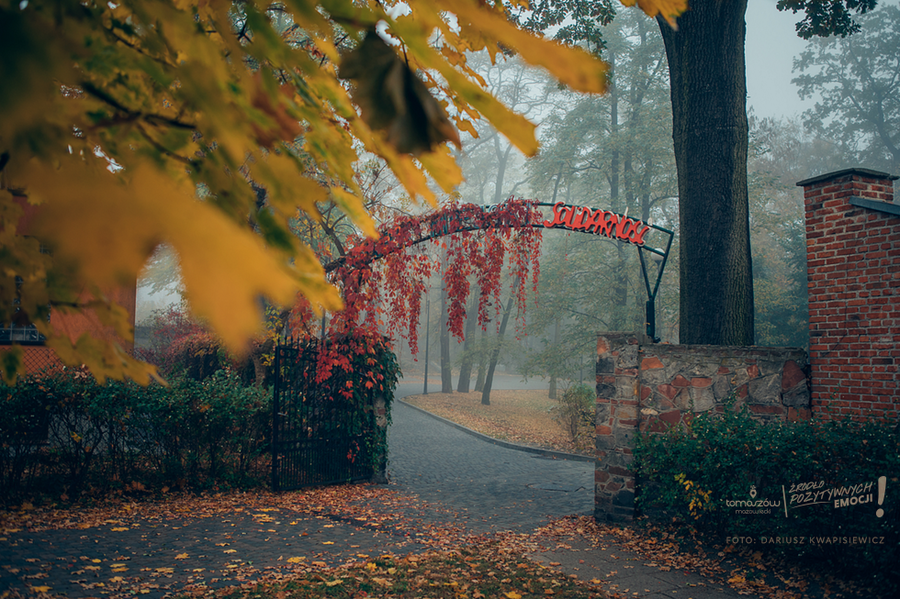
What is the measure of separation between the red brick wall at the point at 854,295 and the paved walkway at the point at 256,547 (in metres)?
2.88

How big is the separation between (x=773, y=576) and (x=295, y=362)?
24.1 ft

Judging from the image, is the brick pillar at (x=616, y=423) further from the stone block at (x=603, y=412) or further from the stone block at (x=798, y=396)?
the stone block at (x=798, y=396)

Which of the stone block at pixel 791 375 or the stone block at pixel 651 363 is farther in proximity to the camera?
the stone block at pixel 651 363

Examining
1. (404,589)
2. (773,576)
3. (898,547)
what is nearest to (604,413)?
(773,576)

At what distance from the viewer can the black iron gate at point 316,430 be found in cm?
866

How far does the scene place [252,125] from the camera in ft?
3.19

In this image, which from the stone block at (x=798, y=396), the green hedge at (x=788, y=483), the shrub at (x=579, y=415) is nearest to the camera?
the green hedge at (x=788, y=483)

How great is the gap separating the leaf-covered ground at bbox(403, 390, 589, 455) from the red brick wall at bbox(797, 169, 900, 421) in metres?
9.16

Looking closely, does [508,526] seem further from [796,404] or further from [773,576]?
[796,404]

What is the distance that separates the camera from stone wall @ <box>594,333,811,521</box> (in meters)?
6.43

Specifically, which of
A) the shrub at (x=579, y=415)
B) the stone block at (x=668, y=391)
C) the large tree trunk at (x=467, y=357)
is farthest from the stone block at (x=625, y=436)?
the large tree trunk at (x=467, y=357)

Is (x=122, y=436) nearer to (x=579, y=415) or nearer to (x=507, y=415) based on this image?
(x=579, y=415)

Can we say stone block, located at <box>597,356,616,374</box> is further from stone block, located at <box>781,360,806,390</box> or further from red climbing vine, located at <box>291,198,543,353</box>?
stone block, located at <box>781,360,806,390</box>

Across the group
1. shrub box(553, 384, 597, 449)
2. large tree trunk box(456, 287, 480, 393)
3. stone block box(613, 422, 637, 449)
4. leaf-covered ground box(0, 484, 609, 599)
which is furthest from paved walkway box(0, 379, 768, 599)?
large tree trunk box(456, 287, 480, 393)
